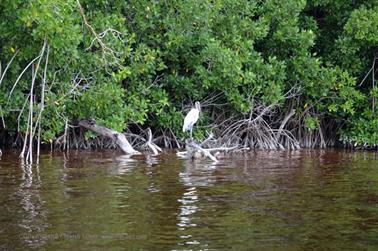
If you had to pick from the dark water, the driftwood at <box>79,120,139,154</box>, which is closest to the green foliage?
the driftwood at <box>79,120,139,154</box>

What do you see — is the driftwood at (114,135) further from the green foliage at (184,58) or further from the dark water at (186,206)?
the dark water at (186,206)

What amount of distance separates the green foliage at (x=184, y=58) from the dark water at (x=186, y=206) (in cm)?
198

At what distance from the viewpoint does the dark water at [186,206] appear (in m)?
7.29

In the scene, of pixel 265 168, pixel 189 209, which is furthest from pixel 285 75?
pixel 189 209

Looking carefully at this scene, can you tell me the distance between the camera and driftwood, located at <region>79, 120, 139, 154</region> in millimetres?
16172

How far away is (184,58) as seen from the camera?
712 inches

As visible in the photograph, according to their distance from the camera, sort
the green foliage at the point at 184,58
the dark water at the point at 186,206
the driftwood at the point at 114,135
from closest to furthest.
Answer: the dark water at the point at 186,206 → the green foliage at the point at 184,58 → the driftwood at the point at 114,135

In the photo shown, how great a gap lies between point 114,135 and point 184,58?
2936mm

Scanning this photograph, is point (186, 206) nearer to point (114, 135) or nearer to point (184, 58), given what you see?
point (114, 135)

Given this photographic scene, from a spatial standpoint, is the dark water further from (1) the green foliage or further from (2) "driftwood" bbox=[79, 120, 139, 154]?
(1) the green foliage

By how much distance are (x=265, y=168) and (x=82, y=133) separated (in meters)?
5.50

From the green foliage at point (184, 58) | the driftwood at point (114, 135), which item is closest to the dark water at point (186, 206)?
the driftwood at point (114, 135)

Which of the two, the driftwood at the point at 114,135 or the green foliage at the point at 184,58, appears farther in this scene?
the driftwood at the point at 114,135

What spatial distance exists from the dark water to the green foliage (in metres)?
1.98
